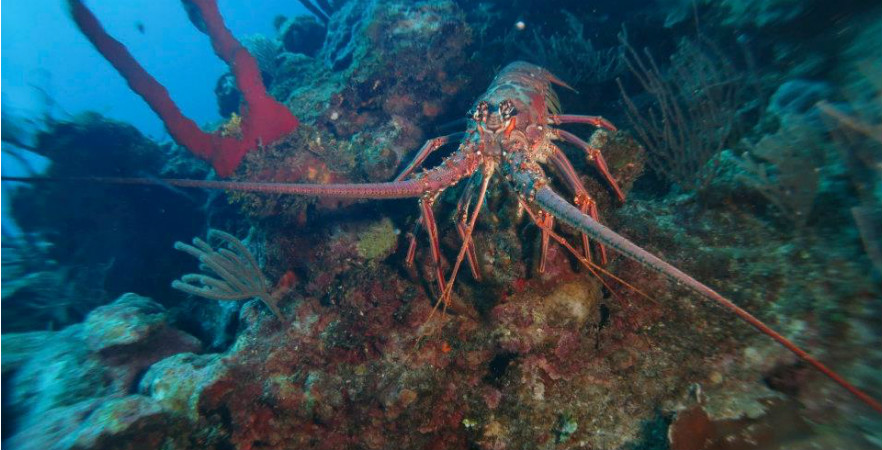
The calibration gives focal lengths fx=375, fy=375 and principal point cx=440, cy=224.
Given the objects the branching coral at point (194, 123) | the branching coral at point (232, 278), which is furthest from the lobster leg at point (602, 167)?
the branching coral at point (194, 123)

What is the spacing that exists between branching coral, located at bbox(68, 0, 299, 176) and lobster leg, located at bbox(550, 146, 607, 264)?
3910mm

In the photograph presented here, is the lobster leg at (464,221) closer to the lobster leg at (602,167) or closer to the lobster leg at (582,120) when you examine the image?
Result: the lobster leg at (602,167)

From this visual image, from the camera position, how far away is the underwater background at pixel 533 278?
243cm

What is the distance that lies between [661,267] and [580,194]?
1.53 metres

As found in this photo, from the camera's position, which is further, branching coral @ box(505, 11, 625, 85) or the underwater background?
branching coral @ box(505, 11, 625, 85)

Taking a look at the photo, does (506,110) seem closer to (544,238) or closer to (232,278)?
(544,238)

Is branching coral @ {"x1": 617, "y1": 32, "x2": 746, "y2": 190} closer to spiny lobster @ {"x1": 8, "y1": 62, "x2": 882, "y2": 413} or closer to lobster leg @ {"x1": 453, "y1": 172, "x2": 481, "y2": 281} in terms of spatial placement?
spiny lobster @ {"x1": 8, "y1": 62, "x2": 882, "y2": 413}

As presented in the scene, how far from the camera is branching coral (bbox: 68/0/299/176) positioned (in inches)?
203

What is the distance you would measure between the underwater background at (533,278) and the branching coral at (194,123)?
0.03 m

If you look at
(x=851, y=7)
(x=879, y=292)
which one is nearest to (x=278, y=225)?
(x=879, y=292)

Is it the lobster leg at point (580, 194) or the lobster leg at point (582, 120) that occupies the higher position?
the lobster leg at point (582, 120)

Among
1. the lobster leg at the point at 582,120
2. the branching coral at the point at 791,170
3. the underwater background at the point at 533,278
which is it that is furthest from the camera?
the lobster leg at the point at 582,120

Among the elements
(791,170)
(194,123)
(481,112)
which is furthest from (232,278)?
(791,170)

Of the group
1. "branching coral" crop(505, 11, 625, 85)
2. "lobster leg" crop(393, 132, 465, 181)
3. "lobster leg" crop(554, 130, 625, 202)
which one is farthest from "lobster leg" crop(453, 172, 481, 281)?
"branching coral" crop(505, 11, 625, 85)
